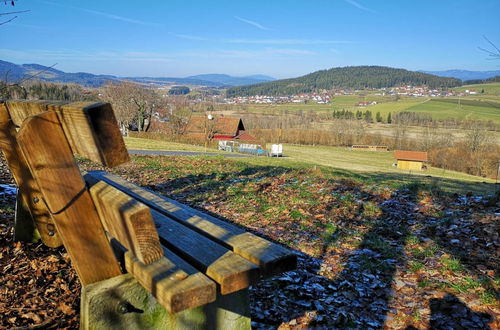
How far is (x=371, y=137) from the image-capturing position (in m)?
70.8

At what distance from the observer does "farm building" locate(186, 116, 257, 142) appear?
4734cm

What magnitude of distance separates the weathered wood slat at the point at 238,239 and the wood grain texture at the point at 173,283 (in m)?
0.40

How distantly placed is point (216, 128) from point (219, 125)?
1580 mm

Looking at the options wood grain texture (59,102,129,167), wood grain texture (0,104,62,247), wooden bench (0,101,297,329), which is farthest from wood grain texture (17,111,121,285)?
wood grain texture (0,104,62,247)

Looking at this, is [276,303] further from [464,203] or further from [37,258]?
[464,203]

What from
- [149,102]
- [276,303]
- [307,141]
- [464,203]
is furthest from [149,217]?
[307,141]

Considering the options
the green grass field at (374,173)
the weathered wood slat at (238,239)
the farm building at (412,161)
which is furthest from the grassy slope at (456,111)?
the weathered wood slat at (238,239)

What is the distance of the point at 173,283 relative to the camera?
1.63 meters

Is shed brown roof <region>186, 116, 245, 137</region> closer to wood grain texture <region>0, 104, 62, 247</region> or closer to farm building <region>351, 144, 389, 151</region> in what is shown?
farm building <region>351, 144, 389, 151</region>

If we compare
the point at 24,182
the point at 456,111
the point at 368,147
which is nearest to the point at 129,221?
the point at 24,182

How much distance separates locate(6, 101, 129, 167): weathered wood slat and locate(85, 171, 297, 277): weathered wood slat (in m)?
0.86

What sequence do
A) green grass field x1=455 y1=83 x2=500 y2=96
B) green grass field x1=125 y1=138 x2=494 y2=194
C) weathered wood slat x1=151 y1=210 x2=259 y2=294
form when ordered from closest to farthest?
weathered wood slat x1=151 y1=210 x2=259 y2=294 → green grass field x1=125 y1=138 x2=494 y2=194 → green grass field x1=455 y1=83 x2=500 y2=96

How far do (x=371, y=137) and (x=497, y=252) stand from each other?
230ft

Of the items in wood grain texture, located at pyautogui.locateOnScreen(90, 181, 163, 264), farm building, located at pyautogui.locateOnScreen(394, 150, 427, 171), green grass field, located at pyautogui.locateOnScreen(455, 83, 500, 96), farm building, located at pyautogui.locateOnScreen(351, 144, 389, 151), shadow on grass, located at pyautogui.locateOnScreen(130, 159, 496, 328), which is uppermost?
green grass field, located at pyautogui.locateOnScreen(455, 83, 500, 96)
